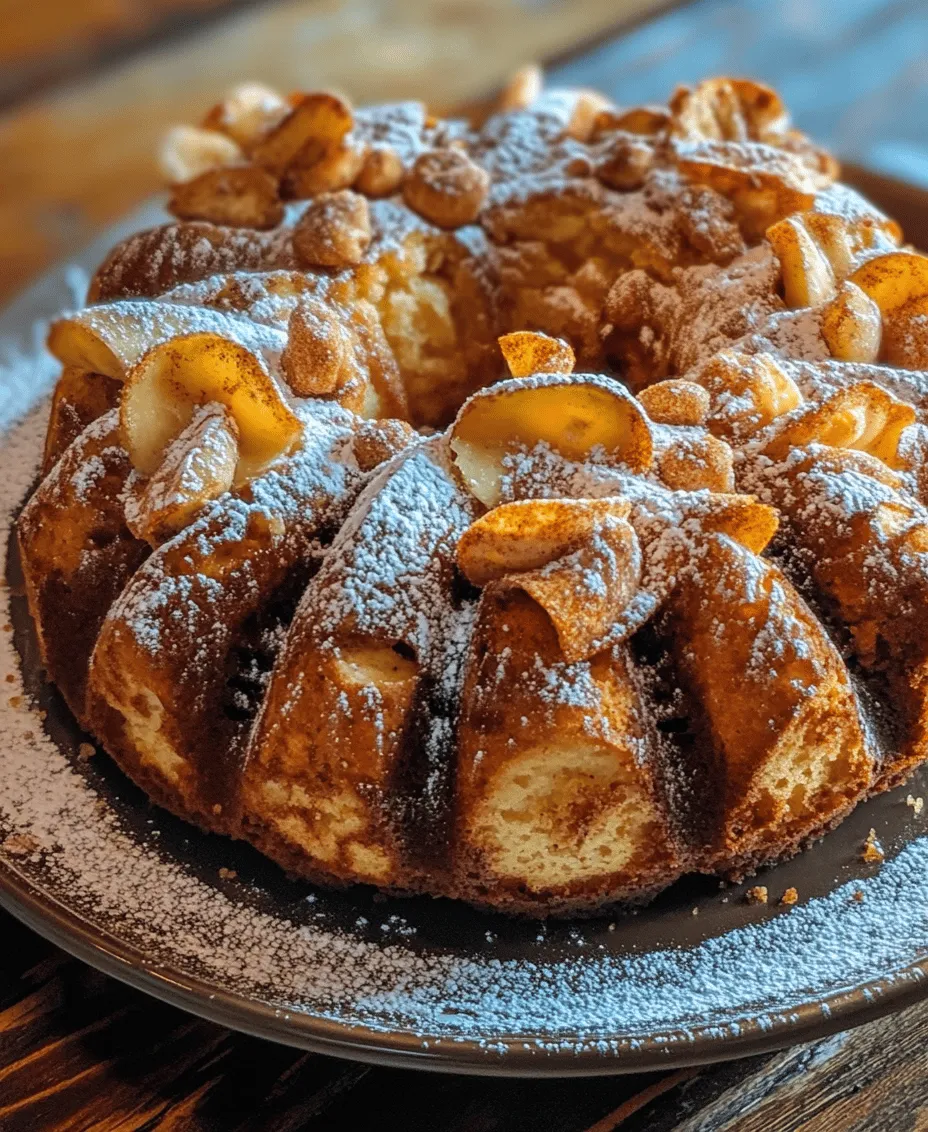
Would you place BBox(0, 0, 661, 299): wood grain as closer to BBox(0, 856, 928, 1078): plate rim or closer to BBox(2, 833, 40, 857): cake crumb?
BBox(2, 833, 40, 857): cake crumb

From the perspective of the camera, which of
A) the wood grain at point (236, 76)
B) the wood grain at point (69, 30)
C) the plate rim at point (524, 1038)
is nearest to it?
the plate rim at point (524, 1038)

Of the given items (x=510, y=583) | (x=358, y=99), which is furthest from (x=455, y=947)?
(x=358, y=99)

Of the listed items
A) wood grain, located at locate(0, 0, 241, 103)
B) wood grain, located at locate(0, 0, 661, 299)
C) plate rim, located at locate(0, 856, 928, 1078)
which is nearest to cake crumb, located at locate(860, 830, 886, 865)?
plate rim, located at locate(0, 856, 928, 1078)

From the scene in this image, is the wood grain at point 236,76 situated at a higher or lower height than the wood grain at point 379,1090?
higher

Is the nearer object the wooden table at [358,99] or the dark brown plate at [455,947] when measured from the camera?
the dark brown plate at [455,947]

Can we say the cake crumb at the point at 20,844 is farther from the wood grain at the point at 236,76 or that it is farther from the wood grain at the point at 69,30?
the wood grain at the point at 69,30

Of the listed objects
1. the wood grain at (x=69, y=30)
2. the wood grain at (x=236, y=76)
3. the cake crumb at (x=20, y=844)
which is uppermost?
the wood grain at (x=69, y=30)

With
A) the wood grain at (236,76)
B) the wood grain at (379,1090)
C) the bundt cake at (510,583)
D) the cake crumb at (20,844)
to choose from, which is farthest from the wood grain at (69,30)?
the wood grain at (379,1090)
